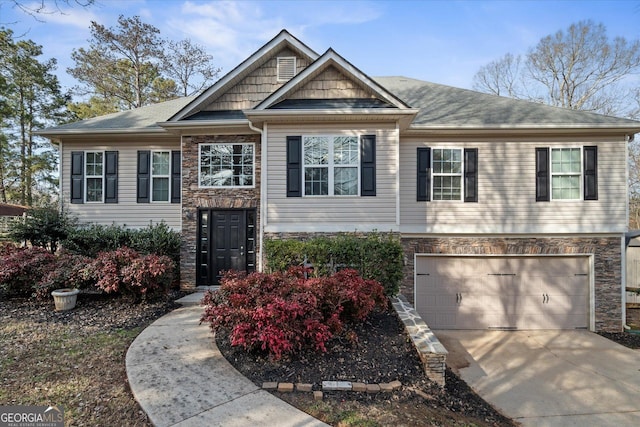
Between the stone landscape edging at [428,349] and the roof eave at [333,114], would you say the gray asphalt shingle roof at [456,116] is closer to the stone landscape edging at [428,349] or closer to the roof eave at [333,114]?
the roof eave at [333,114]

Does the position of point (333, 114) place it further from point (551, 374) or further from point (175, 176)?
point (551, 374)

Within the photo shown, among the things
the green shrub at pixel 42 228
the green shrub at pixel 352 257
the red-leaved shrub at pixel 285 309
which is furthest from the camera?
the green shrub at pixel 42 228

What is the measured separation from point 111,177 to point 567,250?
41.7ft

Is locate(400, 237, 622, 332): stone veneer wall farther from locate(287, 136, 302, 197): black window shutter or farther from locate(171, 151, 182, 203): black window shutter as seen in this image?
locate(171, 151, 182, 203): black window shutter

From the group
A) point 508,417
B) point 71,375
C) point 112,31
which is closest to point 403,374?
point 508,417

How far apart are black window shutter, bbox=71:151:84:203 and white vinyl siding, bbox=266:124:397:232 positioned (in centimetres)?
593

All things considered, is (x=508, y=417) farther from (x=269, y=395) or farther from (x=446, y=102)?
(x=446, y=102)

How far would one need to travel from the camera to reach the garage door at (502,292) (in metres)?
8.46

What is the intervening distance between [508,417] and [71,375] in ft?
18.5

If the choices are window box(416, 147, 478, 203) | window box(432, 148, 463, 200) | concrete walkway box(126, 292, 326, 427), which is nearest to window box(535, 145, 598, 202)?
window box(416, 147, 478, 203)

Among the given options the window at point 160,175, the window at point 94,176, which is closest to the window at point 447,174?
the window at point 160,175

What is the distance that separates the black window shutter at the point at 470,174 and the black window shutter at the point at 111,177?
976cm

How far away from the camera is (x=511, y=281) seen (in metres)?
8.50

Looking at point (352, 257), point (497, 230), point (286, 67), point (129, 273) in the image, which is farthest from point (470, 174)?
point (129, 273)
